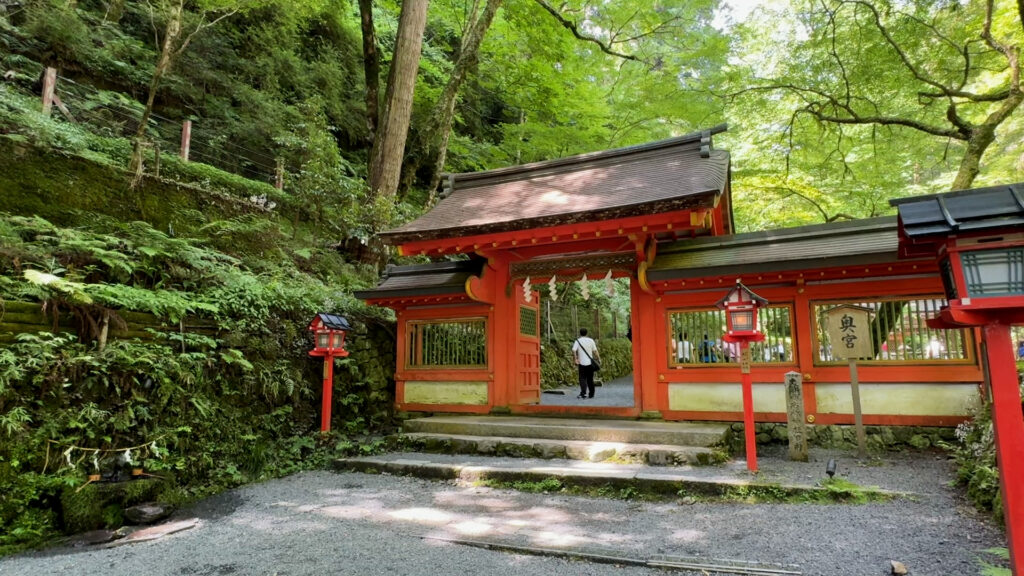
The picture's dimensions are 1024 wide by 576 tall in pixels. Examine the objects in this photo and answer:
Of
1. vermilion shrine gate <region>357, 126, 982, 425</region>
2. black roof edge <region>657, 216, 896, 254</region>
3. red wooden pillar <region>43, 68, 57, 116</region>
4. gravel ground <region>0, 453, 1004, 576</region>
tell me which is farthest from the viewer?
red wooden pillar <region>43, 68, 57, 116</region>

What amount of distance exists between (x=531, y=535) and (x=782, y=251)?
505 cm

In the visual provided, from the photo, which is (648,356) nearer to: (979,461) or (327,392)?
(979,461)

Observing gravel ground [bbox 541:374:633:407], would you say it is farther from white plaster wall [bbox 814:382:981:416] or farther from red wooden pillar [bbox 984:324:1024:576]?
red wooden pillar [bbox 984:324:1024:576]

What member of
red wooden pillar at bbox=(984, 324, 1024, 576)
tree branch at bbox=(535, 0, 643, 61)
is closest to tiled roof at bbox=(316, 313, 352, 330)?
red wooden pillar at bbox=(984, 324, 1024, 576)

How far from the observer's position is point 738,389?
6.75 meters

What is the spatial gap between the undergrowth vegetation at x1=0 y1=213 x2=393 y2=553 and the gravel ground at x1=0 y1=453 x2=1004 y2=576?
0.59m

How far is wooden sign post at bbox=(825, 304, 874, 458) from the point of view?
19.5 feet

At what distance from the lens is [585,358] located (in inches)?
426

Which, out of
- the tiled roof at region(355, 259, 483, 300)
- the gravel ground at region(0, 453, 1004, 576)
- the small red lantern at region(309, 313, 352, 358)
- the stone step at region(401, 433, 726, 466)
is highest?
the tiled roof at region(355, 259, 483, 300)

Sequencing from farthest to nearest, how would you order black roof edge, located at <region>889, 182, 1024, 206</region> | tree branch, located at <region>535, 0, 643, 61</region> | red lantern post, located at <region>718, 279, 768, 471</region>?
tree branch, located at <region>535, 0, 643, 61</region>, red lantern post, located at <region>718, 279, 768, 471</region>, black roof edge, located at <region>889, 182, 1024, 206</region>

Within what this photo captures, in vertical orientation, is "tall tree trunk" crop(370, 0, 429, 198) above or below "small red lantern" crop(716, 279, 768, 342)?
above

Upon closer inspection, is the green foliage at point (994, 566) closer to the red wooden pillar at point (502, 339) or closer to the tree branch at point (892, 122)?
the red wooden pillar at point (502, 339)

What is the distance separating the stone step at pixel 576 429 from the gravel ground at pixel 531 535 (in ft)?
3.90

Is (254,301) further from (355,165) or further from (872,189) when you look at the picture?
(872,189)
